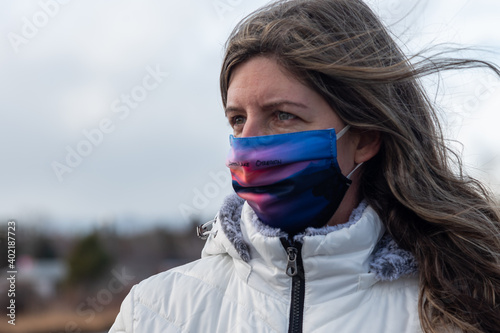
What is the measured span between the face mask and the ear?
0.17 m

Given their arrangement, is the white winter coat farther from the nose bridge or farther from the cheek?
the nose bridge

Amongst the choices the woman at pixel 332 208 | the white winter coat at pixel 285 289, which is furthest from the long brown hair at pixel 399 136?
the white winter coat at pixel 285 289

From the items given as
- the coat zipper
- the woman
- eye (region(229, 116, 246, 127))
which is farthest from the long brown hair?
the coat zipper

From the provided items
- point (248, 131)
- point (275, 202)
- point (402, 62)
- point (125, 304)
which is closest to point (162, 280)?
point (125, 304)

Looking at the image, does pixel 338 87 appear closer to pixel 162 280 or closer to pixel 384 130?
pixel 384 130

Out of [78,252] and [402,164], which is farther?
[78,252]

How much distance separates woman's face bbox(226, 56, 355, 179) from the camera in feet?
7.24

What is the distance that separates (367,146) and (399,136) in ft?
0.49

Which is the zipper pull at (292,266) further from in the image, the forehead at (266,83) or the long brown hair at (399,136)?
the forehead at (266,83)

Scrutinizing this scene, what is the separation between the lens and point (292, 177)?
2.24 metres

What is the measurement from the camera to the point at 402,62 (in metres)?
2.28

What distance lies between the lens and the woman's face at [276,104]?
2207mm

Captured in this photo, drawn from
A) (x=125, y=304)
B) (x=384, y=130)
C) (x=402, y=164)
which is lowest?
(x=125, y=304)

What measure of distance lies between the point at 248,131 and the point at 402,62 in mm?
716
